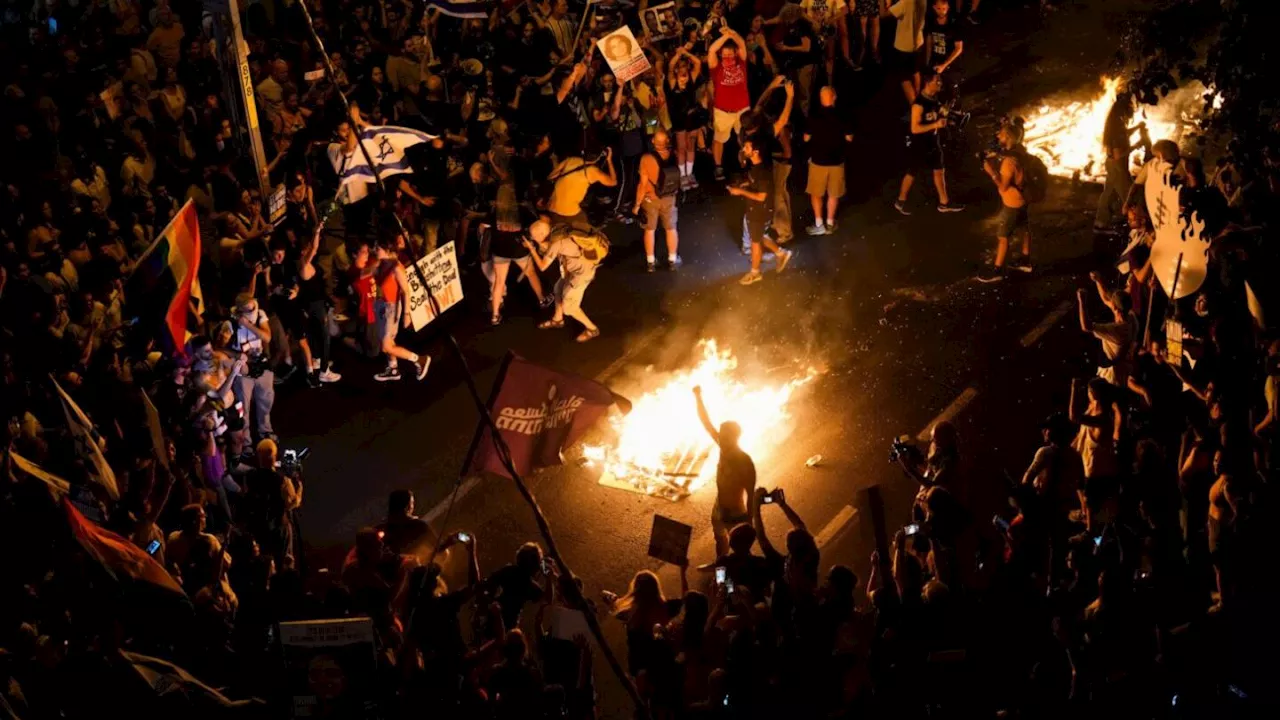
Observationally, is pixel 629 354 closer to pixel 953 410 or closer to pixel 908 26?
pixel 953 410

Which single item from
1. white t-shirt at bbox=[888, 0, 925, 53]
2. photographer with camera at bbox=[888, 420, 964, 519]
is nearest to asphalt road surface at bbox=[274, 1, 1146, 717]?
photographer with camera at bbox=[888, 420, 964, 519]

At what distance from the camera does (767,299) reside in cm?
1488

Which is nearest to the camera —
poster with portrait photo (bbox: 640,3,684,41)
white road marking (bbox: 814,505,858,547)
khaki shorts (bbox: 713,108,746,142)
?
white road marking (bbox: 814,505,858,547)

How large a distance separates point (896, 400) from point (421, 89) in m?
9.50

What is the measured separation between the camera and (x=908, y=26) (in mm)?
19500

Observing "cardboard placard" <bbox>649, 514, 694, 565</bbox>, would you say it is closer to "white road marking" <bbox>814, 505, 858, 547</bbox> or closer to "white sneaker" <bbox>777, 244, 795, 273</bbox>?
"white road marking" <bbox>814, 505, 858, 547</bbox>

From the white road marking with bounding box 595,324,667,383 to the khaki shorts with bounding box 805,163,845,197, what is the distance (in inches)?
122

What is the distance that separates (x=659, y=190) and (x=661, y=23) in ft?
15.1

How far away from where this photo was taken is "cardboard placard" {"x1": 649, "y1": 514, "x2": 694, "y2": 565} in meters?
8.97

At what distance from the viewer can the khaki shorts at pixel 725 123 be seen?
17.6 metres

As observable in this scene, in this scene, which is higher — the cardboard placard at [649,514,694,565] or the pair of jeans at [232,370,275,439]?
the cardboard placard at [649,514,694,565]

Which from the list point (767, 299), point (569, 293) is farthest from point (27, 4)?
point (767, 299)

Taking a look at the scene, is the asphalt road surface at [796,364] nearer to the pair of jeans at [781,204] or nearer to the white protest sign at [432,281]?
the pair of jeans at [781,204]

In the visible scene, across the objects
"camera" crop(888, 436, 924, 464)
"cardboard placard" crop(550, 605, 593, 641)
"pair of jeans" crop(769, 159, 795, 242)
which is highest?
"cardboard placard" crop(550, 605, 593, 641)
